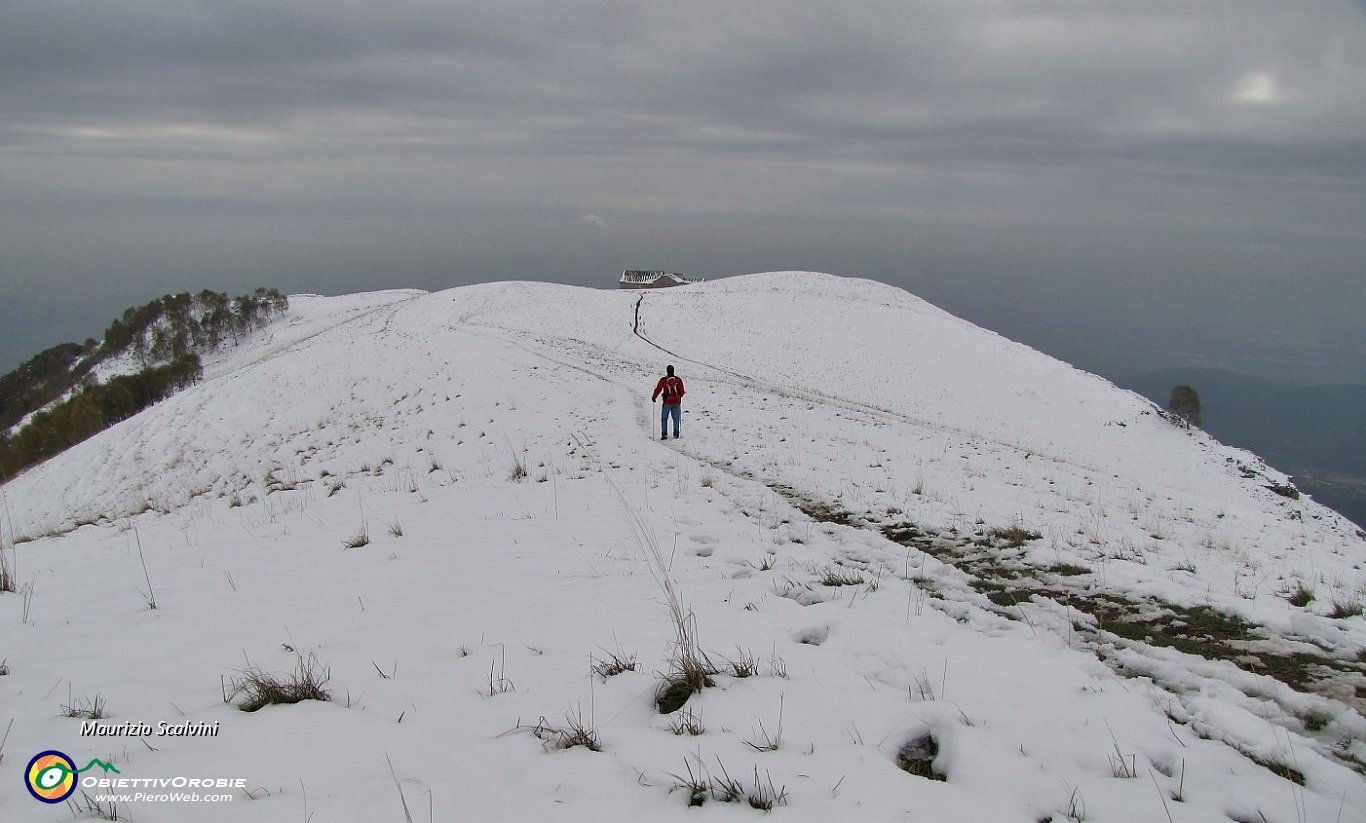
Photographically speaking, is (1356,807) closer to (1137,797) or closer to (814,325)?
(1137,797)

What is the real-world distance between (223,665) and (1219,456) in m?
47.7

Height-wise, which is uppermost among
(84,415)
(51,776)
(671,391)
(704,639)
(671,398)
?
(671,391)

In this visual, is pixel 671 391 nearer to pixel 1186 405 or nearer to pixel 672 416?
pixel 672 416

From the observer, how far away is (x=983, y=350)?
53.3 m

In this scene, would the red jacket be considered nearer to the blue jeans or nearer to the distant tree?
the blue jeans

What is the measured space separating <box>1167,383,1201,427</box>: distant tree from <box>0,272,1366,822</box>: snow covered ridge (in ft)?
128

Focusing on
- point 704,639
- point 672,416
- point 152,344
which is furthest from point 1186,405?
point 152,344

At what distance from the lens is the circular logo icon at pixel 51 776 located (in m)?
3.06

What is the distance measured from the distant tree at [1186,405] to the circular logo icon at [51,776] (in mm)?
58123

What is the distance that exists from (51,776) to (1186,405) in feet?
195

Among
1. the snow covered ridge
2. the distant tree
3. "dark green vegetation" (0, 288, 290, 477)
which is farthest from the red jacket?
"dark green vegetation" (0, 288, 290, 477)

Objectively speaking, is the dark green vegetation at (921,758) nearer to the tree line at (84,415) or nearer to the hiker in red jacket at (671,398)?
the hiker in red jacket at (671,398)

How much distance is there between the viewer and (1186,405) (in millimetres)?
46375

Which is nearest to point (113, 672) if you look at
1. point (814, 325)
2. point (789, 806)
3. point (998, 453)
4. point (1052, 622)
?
point (789, 806)
